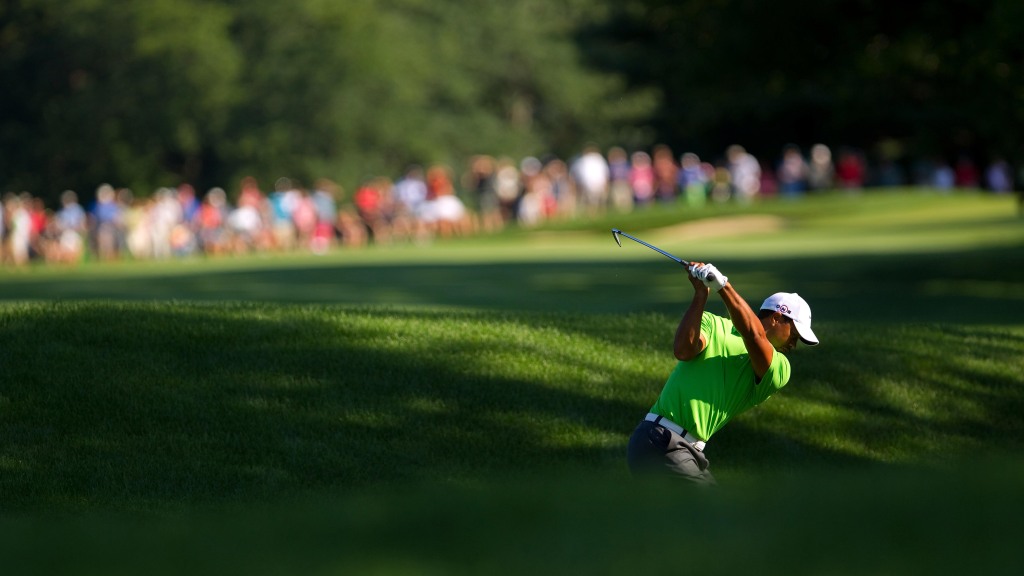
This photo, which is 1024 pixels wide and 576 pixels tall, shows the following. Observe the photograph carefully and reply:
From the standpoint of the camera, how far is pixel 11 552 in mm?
5027

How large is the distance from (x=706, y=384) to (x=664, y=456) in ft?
1.40

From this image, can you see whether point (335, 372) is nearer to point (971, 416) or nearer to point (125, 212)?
point (971, 416)

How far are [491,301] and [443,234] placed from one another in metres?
21.5

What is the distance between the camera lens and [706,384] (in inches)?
318

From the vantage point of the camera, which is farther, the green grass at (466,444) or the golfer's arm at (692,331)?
the golfer's arm at (692,331)

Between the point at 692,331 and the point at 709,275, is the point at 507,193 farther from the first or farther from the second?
the point at 709,275

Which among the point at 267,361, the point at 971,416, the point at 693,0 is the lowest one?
the point at 971,416

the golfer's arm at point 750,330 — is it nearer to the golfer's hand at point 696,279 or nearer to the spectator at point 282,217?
the golfer's hand at point 696,279

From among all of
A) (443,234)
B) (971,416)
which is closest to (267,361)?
(971,416)

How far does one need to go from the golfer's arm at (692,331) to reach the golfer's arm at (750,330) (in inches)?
4.3

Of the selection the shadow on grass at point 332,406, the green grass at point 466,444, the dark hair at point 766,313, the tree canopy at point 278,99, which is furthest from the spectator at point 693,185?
the dark hair at point 766,313

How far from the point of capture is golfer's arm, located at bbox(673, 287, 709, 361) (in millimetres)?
7766

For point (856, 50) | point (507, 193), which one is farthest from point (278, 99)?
point (856, 50)

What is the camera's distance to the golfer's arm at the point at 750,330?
7.61 metres
